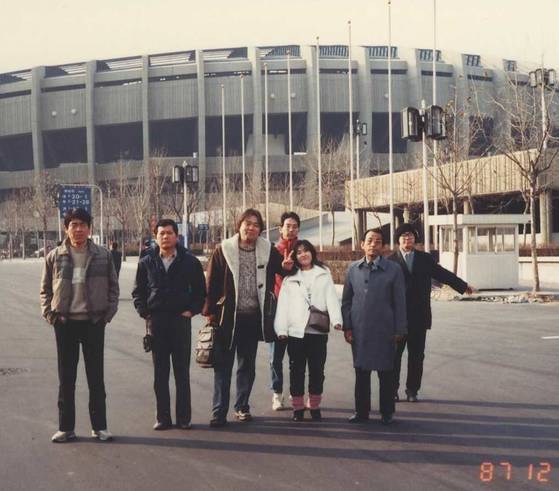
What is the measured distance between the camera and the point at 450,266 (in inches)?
943

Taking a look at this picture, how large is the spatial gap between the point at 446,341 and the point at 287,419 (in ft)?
19.7

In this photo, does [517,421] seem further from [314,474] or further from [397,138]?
[397,138]

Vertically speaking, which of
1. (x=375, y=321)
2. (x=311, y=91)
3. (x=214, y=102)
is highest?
(x=311, y=91)

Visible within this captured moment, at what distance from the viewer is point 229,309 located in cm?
679

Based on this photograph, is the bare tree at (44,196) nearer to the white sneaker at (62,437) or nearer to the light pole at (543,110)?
the light pole at (543,110)

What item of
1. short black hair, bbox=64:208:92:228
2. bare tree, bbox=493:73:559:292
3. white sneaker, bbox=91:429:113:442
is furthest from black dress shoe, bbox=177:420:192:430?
bare tree, bbox=493:73:559:292

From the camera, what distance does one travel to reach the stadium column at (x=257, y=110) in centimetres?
7219

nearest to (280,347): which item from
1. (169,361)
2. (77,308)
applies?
(169,361)

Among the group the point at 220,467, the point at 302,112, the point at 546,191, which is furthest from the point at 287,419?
the point at 302,112

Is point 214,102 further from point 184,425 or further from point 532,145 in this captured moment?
point 184,425

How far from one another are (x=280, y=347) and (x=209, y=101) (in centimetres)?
6936

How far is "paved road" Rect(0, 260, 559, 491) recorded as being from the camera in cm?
516

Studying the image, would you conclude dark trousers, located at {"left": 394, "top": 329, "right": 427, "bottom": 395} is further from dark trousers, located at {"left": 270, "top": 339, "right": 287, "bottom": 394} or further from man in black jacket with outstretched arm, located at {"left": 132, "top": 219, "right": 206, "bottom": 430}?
man in black jacket with outstretched arm, located at {"left": 132, "top": 219, "right": 206, "bottom": 430}

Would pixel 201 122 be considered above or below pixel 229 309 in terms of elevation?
above
